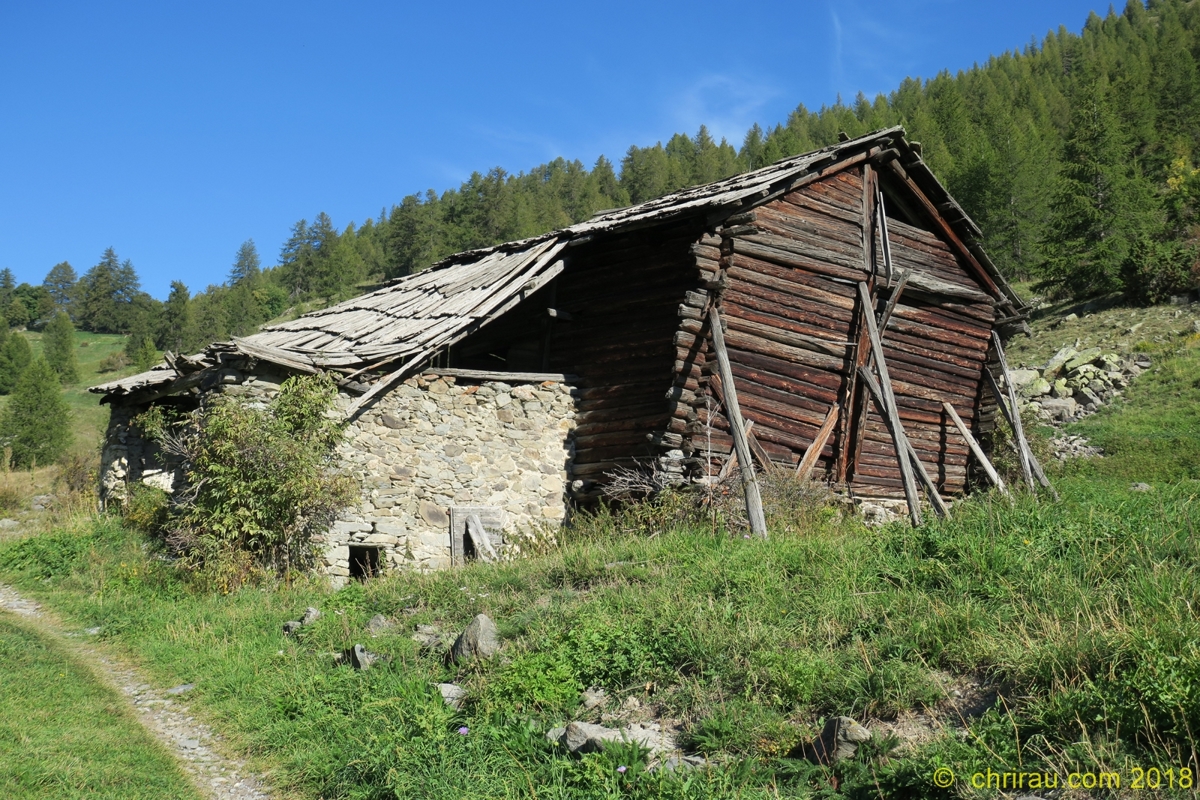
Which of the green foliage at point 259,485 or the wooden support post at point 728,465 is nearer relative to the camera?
the green foliage at point 259,485

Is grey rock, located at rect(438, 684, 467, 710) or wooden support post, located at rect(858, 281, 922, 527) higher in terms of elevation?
wooden support post, located at rect(858, 281, 922, 527)

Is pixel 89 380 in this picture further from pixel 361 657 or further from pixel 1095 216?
pixel 361 657

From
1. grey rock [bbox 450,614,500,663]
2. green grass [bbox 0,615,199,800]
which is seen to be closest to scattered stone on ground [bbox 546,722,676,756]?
grey rock [bbox 450,614,500,663]

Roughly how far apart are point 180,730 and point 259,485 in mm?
4051

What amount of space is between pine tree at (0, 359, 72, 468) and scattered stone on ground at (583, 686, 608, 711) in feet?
137

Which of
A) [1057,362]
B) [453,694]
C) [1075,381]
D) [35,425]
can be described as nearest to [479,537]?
[453,694]

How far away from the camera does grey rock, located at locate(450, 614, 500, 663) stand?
20.4 ft

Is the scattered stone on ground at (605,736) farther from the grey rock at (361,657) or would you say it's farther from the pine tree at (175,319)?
the pine tree at (175,319)

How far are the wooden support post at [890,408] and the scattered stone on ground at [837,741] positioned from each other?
5238 millimetres

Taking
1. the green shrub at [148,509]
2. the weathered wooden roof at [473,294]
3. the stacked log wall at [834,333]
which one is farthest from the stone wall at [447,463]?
the green shrub at [148,509]

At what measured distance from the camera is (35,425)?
4078 cm

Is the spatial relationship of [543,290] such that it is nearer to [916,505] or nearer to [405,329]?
[405,329]

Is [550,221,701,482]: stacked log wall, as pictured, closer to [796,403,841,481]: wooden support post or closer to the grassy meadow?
[796,403,841,481]: wooden support post

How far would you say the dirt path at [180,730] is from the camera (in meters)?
5.34
